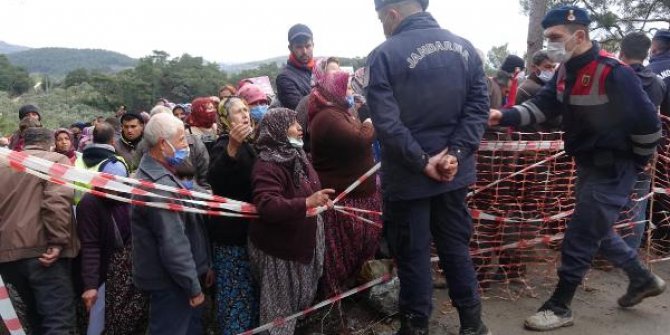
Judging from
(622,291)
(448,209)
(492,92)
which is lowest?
(622,291)

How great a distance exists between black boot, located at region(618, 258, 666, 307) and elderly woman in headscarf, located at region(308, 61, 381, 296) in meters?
1.80

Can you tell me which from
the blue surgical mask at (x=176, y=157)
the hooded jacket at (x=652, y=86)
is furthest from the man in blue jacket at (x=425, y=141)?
the hooded jacket at (x=652, y=86)

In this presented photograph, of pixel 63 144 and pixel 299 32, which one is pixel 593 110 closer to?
pixel 299 32

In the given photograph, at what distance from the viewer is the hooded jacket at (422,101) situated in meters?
2.63

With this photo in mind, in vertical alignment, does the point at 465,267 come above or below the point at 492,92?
below

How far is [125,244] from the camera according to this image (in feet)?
10.7

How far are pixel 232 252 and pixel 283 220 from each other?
1.92ft

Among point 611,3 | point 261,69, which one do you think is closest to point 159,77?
point 261,69

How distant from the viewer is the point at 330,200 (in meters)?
3.00

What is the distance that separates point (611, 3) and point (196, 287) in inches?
426

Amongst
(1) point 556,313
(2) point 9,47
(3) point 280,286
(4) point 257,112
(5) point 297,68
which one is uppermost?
(2) point 9,47

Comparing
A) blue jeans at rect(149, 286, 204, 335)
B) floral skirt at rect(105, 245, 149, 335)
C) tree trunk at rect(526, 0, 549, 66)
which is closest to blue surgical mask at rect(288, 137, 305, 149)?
blue jeans at rect(149, 286, 204, 335)

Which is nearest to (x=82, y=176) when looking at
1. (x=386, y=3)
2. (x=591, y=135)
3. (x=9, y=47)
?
(x=386, y=3)

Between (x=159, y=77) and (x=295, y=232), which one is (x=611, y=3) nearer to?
(x=295, y=232)
